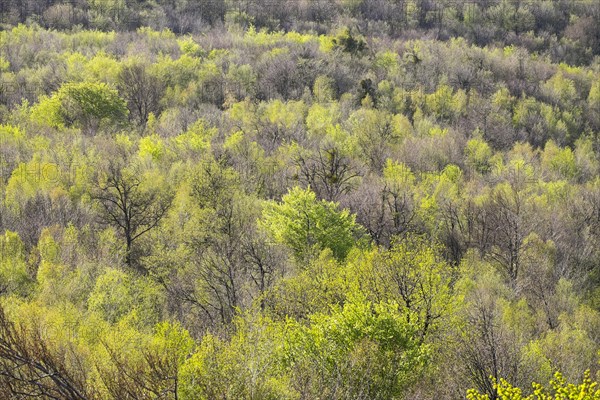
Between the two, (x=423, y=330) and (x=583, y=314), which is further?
(x=583, y=314)

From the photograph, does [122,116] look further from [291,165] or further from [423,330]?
[423,330]

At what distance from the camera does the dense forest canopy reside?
62.5 ft

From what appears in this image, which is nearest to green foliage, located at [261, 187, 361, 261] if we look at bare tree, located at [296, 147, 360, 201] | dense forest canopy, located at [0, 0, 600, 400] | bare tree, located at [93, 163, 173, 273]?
dense forest canopy, located at [0, 0, 600, 400]

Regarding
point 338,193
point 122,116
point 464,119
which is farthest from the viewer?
point 464,119

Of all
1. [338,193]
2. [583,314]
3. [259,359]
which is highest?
[259,359]

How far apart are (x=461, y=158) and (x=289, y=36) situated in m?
44.8

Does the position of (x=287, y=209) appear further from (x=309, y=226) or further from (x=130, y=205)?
(x=130, y=205)

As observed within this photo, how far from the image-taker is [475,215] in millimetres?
48094

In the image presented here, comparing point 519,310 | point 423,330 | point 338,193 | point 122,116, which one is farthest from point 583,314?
point 122,116

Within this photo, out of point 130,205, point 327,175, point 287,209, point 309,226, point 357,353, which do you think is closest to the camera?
point 357,353

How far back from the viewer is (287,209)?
35.1 meters

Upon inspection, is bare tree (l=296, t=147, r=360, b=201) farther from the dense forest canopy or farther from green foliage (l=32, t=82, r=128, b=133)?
green foliage (l=32, t=82, r=128, b=133)

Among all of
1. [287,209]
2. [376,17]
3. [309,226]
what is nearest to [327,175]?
[287,209]

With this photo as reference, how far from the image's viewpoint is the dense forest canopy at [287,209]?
19.0m
